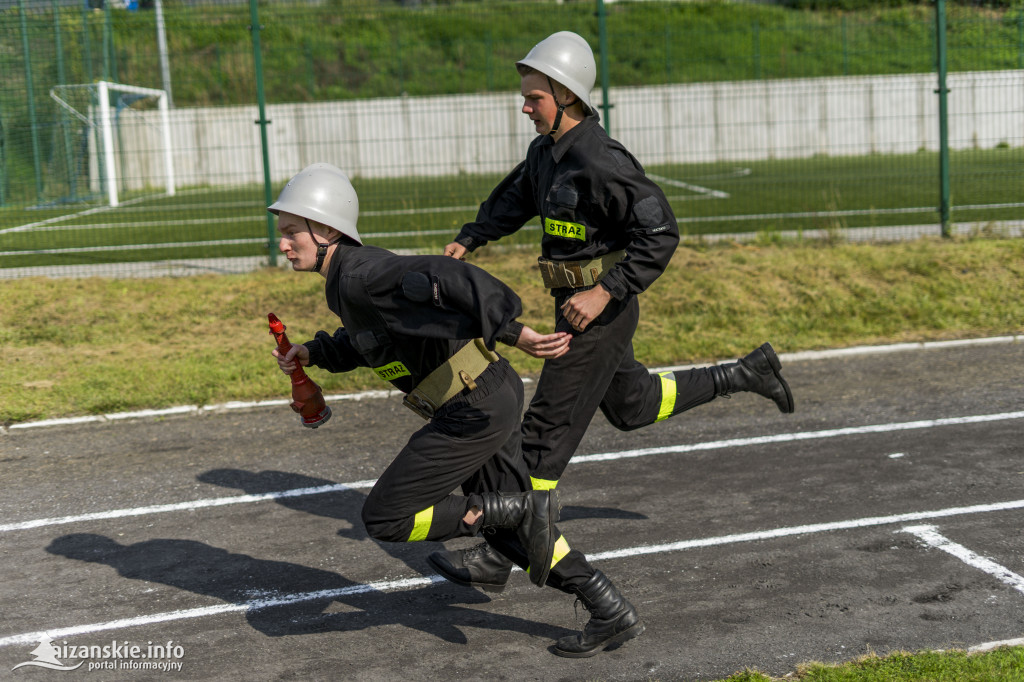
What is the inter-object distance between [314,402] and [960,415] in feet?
15.7

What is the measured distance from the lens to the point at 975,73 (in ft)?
75.0

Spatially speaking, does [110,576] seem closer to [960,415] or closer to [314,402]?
[314,402]

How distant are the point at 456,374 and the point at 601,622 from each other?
1.14m

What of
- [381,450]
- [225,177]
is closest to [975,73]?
[225,177]

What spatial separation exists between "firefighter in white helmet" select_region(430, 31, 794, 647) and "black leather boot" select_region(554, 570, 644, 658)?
61 centimetres

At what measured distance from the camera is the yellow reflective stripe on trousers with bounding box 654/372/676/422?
522cm

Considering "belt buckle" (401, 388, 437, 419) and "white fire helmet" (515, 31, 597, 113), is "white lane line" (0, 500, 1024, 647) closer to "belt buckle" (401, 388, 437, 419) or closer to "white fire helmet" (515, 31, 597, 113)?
"belt buckle" (401, 388, 437, 419)

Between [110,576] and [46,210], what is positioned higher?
[46,210]

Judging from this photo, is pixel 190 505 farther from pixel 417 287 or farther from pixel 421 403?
pixel 417 287

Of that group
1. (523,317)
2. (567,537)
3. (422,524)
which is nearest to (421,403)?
(422,524)

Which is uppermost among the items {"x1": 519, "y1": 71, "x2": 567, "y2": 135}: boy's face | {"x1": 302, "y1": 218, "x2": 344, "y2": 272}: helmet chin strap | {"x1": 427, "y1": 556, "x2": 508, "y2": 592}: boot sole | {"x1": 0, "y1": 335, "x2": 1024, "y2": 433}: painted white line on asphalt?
{"x1": 519, "y1": 71, "x2": 567, "y2": 135}: boy's face

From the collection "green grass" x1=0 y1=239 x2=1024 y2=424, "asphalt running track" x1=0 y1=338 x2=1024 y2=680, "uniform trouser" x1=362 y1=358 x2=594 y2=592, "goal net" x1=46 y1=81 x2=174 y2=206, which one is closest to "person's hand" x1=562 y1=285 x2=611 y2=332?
"uniform trouser" x1=362 y1=358 x2=594 y2=592

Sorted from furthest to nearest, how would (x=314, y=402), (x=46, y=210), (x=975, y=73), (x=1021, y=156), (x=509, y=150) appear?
(x=509, y=150) < (x=975, y=73) < (x=46, y=210) < (x=1021, y=156) < (x=314, y=402)

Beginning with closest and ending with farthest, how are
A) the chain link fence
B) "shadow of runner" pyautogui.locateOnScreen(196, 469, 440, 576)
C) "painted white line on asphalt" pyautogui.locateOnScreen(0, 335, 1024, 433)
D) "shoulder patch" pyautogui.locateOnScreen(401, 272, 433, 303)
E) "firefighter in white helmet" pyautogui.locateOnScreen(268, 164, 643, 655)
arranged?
1. "shoulder patch" pyautogui.locateOnScreen(401, 272, 433, 303)
2. "firefighter in white helmet" pyautogui.locateOnScreen(268, 164, 643, 655)
3. "shadow of runner" pyautogui.locateOnScreen(196, 469, 440, 576)
4. "painted white line on asphalt" pyautogui.locateOnScreen(0, 335, 1024, 433)
5. the chain link fence
